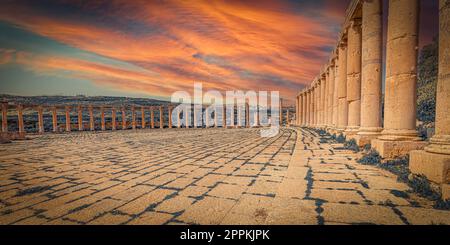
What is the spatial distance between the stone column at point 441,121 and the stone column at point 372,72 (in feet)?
11.5

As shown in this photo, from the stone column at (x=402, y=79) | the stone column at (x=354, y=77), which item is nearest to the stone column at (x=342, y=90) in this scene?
the stone column at (x=354, y=77)

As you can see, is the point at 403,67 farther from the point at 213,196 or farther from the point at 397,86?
the point at 213,196

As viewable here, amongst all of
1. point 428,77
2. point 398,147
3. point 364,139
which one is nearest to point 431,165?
point 398,147

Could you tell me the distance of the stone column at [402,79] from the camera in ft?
16.7

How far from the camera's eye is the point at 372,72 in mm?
6922

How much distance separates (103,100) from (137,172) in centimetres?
6501

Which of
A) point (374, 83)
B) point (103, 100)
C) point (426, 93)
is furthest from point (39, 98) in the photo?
point (426, 93)

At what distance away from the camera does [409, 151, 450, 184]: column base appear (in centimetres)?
309

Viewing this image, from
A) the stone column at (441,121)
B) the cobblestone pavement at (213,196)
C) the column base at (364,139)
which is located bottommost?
the cobblestone pavement at (213,196)

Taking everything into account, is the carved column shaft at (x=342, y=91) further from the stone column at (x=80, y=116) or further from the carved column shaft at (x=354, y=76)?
the stone column at (x=80, y=116)

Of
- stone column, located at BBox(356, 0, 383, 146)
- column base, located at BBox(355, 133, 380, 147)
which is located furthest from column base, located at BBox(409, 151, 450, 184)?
stone column, located at BBox(356, 0, 383, 146)
